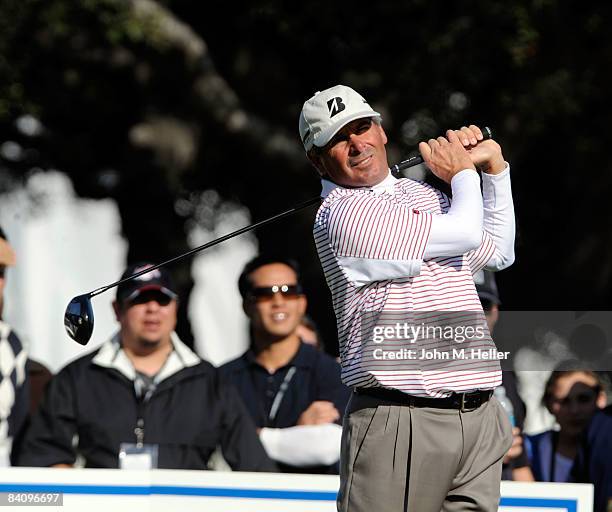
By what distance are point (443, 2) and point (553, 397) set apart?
16.4 feet

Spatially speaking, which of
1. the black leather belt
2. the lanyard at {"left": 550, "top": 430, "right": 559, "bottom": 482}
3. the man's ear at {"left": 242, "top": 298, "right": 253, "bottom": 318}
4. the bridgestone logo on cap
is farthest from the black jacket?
the bridgestone logo on cap

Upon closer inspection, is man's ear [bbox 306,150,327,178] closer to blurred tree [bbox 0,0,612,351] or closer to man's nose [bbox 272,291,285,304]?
man's nose [bbox 272,291,285,304]

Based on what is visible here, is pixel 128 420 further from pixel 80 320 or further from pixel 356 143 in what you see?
pixel 356 143

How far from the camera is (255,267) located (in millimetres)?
6023

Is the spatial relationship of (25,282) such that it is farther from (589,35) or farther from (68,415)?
(68,415)

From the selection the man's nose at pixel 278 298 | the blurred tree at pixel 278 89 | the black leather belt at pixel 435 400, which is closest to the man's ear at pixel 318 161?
the black leather belt at pixel 435 400

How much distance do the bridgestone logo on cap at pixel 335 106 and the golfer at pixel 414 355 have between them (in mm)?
246

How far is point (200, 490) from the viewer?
505 centimetres

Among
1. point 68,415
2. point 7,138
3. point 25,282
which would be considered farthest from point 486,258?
point 25,282

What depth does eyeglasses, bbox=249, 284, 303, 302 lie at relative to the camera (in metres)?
5.92

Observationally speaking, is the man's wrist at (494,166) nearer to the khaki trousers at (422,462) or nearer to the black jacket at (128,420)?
the khaki trousers at (422,462)

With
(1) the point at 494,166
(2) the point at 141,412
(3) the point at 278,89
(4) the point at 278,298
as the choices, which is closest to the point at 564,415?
(4) the point at 278,298

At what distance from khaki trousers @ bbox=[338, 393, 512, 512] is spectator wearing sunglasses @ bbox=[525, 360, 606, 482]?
200 cm

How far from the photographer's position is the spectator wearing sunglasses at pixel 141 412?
210 inches
